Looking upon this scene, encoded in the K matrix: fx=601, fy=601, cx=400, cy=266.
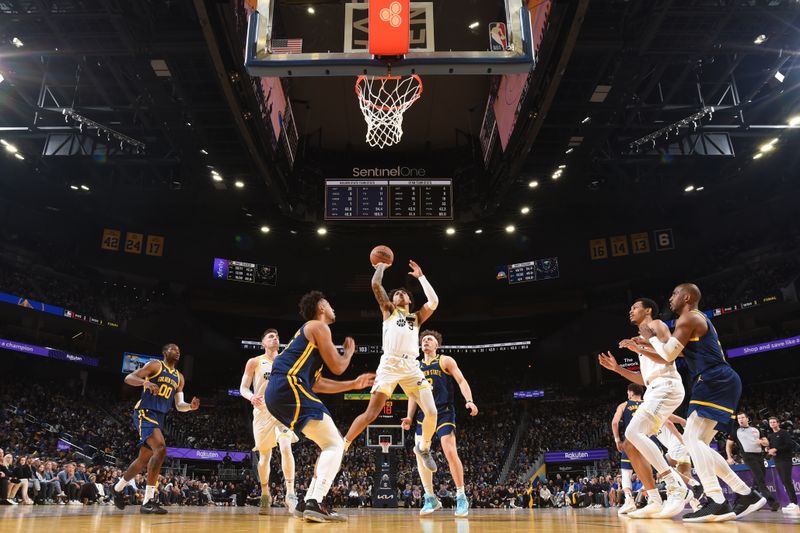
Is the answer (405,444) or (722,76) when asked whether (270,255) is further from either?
(722,76)

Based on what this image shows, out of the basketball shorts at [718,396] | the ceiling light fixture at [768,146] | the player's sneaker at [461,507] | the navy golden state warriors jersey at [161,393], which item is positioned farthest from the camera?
the ceiling light fixture at [768,146]

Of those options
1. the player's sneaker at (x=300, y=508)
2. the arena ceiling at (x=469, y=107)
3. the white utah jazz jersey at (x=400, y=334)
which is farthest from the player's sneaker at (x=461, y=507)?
the arena ceiling at (x=469, y=107)

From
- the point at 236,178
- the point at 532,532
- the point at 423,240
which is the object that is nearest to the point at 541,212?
the point at 423,240

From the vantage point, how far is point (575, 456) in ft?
93.5

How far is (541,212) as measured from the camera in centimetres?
2691

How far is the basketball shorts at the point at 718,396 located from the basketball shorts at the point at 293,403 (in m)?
3.45

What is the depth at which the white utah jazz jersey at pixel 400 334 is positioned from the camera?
7.14 m

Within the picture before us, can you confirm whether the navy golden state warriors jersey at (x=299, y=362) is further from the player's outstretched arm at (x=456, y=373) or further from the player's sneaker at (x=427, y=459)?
the player's outstretched arm at (x=456, y=373)

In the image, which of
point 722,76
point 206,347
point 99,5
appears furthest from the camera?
point 206,347

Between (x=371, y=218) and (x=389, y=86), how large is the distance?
458 cm

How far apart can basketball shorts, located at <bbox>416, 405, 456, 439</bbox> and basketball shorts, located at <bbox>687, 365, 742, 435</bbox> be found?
10.8ft

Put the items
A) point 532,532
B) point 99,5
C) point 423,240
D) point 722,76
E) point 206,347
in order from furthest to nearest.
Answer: point 206,347 → point 423,240 → point 722,76 → point 99,5 → point 532,532

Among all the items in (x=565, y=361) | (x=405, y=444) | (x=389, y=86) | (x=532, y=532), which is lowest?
(x=532, y=532)

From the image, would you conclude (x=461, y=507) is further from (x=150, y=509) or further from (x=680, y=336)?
(x=150, y=509)
